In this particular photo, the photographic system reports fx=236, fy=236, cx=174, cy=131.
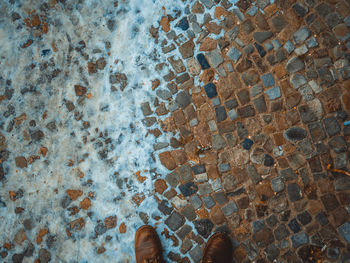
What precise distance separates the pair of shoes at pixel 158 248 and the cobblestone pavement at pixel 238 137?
0.11 m

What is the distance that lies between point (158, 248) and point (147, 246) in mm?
147

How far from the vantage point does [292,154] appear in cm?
259

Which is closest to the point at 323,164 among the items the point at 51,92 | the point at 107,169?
the point at 107,169

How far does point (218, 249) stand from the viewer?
248 centimetres

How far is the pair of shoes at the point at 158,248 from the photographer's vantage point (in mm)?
2490

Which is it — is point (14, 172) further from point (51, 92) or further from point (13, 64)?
point (13, 64)

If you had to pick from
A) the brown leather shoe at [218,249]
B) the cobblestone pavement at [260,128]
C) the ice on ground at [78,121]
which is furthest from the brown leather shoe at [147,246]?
the brown leather shoe at [218,249]

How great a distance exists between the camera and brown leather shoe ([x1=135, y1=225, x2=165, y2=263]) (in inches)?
101

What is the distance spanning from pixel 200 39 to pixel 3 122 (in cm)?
261

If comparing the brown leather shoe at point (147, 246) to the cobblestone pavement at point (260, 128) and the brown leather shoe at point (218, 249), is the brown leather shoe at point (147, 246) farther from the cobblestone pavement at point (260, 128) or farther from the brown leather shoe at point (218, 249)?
the brown leather shoe at point (218, 249)

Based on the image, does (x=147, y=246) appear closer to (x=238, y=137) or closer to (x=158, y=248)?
(x=158, y=248)

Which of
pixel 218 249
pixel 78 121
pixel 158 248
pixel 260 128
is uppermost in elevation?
pixel 78 121

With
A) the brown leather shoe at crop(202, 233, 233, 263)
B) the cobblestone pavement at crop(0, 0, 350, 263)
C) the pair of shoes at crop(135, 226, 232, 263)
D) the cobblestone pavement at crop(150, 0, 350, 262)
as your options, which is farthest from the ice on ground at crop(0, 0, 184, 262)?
the brown leather shoe at crop(202, 233, 233, 263)

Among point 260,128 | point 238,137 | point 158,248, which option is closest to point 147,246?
point 158,248
